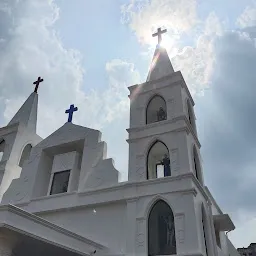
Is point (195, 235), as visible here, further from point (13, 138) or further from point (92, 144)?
point (13, 138)

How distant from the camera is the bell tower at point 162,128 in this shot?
1229 cm

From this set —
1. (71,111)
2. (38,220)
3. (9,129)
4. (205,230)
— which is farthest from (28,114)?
(205,230)

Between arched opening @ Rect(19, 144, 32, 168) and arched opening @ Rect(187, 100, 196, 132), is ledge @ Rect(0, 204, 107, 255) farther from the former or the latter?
arched opening @ Rect(19, 144, 32, 168)

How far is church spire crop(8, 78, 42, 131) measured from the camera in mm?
17292

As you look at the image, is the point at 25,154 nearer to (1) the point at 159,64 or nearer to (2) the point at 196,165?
(1) the point at 159,64

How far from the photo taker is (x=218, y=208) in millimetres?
15555

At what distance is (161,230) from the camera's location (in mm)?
10914

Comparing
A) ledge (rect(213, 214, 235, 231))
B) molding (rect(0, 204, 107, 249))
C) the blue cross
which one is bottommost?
molding (rect(0, 204, 107, 249))

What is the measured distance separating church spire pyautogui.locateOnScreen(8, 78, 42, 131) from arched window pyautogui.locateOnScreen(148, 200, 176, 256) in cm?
908

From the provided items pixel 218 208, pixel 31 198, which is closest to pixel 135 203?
pixel 31 198

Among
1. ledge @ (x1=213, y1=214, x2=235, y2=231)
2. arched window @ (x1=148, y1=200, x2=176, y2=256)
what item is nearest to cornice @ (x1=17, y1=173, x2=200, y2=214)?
arched window @ (x1=148, y1=200, x2=176, y2=256)

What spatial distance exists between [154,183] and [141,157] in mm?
1461

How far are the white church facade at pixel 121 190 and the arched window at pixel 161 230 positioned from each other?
0.11 ft

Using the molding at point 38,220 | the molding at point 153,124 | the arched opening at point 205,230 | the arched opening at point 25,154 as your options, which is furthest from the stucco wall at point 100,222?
the arched opening at point 25,154
